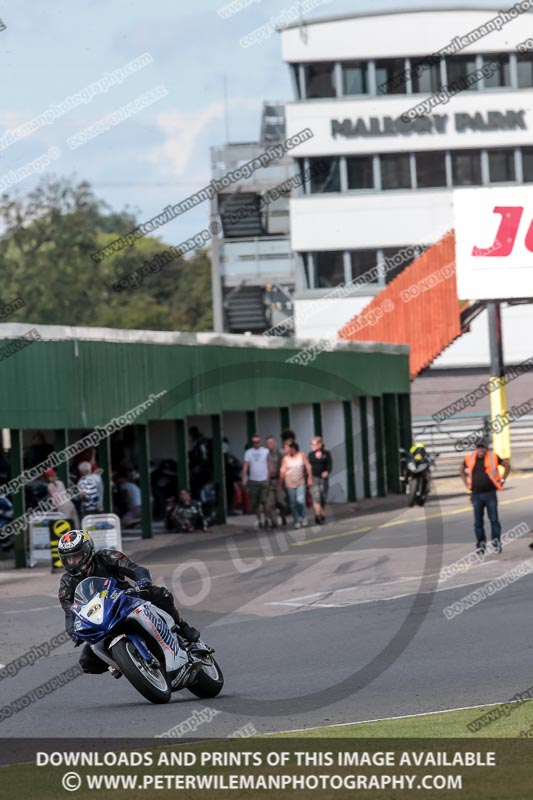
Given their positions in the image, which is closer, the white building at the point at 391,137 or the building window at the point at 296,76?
the white building at the point at 391,137

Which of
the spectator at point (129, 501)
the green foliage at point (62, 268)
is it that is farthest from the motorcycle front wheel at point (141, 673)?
the green foliage at point (62, 268)

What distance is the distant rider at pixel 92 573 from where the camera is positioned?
11.5 meters

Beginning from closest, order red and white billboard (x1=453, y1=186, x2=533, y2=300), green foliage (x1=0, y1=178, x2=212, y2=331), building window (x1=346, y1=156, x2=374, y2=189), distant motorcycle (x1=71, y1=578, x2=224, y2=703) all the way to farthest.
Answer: distant motorcycle (x1=71, y1=578, x2=224, y2=703)
red and white billboard (x1=453, y1=186, x2=533, y2=300)
building window (x1=346, y1=156, x2=374, y2=189)
green foliage (x1=0, y1=178, x2=212, y2=331)

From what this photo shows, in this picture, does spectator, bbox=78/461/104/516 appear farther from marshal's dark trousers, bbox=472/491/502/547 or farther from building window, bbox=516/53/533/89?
building window, bbox=516/53/533/89

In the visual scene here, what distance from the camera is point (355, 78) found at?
61.3m

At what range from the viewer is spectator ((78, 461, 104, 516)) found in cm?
2522

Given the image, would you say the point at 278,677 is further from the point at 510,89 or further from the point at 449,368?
the point at 510,89

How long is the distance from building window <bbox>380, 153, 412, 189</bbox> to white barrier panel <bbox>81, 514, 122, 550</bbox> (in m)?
39.6

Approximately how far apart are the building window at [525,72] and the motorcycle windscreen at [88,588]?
54089 millimetres

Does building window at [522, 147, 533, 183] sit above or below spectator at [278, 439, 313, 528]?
above

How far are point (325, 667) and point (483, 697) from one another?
2460 mm

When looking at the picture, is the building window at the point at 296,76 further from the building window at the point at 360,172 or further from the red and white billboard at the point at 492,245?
the red and white billboard at the point at 492,245

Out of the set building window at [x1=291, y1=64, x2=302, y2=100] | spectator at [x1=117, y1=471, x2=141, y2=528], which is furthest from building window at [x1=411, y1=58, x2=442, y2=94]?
spectator at [x1=117, y1=471, x2=141, y2=528]

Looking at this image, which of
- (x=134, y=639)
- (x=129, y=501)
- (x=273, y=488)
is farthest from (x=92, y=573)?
(x=129, y=501)
